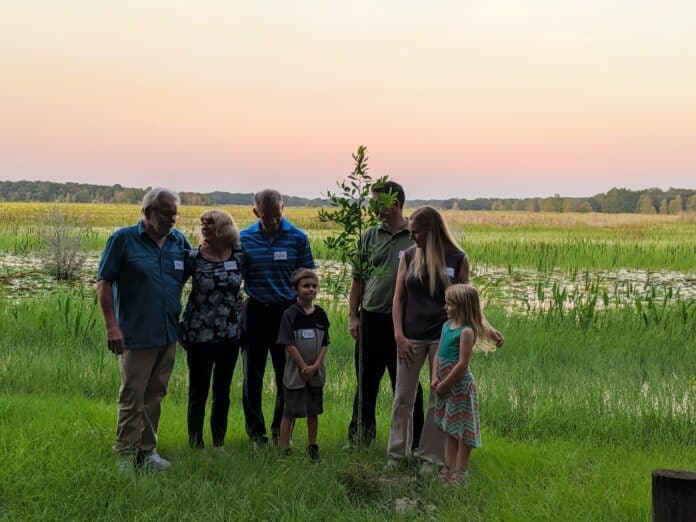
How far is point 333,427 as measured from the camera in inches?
240

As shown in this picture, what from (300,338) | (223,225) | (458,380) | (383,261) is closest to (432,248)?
(383,261)

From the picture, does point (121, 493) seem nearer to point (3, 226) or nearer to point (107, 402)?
point (107, 402)

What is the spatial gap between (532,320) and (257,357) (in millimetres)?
7217

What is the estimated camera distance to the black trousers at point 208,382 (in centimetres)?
509

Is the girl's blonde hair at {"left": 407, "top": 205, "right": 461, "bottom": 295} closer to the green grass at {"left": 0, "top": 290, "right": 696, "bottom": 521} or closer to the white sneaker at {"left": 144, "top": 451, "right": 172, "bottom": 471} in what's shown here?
the green grass at {"left": 0, "top": 290, "right": 696, "bottom": 521}

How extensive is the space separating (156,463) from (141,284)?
119 centimetres

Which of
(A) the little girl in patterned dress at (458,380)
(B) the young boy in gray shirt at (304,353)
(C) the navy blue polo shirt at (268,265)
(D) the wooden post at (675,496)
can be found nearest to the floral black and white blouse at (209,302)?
(C) the navy blue polo shirt at (268,265)

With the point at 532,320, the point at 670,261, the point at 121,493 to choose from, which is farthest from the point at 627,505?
the point at 670,261

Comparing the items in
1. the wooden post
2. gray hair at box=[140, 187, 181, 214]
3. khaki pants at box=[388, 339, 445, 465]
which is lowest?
khaki pants at box=[388, 339, 445, 465]

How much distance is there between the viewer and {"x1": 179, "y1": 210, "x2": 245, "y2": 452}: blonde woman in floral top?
16.4 feet

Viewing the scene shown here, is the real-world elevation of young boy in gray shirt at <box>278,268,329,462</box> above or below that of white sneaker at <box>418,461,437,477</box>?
above

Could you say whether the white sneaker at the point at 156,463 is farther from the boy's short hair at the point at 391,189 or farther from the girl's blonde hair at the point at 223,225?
the boy's short hair at the point at 391,189

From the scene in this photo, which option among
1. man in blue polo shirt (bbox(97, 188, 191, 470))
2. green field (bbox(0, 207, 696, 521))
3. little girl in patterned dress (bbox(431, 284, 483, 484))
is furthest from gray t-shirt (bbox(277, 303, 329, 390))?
little girl in patterned dress (bbox(431, 284, 483, 484))

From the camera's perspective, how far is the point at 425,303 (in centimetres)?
498
